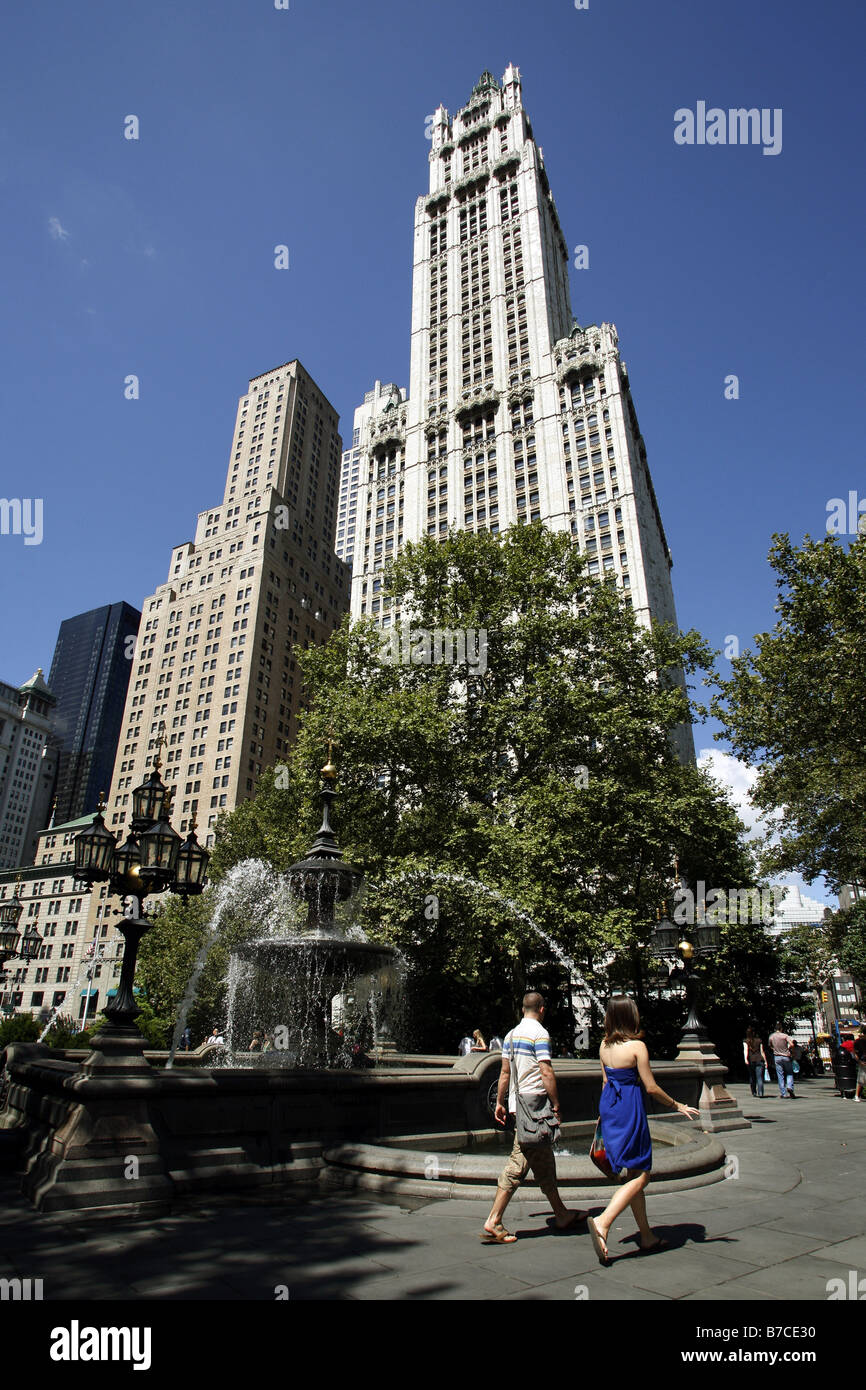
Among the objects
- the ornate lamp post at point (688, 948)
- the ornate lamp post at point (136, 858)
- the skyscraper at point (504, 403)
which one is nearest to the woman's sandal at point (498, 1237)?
the ornate lamp post at point (136, 858)

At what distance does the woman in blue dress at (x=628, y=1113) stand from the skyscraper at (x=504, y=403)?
5424 centimetres

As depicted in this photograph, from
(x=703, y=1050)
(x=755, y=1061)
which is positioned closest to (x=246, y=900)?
(x=755, y=1061)

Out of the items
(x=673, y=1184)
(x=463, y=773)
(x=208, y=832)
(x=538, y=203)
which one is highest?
(x=538, y=203)

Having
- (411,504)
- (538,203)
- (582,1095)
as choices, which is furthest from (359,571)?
(582,1095)

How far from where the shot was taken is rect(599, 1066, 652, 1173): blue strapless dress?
510 cm

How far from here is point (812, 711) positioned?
23375 millimetres

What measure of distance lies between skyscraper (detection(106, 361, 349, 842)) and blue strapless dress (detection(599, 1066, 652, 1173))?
7711cm

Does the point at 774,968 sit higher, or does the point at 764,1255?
the point at 774,968

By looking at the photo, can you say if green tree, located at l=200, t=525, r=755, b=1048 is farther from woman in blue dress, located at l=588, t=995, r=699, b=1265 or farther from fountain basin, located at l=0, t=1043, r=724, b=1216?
woman in blue dress, located at l=588, t=995, r=699, b=1265

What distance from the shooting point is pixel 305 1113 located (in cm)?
866

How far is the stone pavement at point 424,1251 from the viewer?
14.6 feet

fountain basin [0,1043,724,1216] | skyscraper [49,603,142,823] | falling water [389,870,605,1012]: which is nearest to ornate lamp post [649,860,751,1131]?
fountain basin [0,1043,724,1216]
